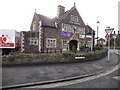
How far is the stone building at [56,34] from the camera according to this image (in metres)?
16.6

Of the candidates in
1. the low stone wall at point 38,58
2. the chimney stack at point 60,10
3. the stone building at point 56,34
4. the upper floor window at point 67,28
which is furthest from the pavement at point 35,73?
the chimney stack at point 60,10

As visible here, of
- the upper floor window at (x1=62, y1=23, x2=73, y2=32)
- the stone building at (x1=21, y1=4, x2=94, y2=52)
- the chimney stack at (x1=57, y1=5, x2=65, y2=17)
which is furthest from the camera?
the chimney stack at (x1=57, y1=5, x2=65, y2=17)

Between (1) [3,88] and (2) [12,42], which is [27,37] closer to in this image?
(2) [12,42]

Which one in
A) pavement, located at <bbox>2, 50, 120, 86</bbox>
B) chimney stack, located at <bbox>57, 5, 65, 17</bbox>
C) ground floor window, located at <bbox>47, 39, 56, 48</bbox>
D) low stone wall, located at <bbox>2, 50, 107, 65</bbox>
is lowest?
pavement, located at <bbox>2, 50, 120, 86</bbox>

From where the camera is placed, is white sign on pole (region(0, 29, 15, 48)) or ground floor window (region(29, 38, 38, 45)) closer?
white sign on pole (region(0, 29, 15, 48))

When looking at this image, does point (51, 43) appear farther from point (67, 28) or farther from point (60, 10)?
point (60, 10)

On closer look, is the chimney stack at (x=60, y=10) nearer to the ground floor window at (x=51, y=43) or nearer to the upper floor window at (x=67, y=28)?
the upper floor window at (x=67, y=28)

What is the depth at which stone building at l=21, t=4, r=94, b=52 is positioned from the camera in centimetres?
1663

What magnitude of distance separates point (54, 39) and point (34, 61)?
10.1 metres

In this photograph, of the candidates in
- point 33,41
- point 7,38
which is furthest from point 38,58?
point 33,41

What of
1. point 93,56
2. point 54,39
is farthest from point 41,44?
point 93,56

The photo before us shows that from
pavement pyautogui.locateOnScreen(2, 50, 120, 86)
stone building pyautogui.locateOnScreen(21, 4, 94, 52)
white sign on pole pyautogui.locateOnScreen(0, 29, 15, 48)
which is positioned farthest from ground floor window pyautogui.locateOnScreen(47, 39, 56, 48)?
pavement pyautogui.locateOnScreen(2, 50, 120, 86)

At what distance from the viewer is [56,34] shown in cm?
1819

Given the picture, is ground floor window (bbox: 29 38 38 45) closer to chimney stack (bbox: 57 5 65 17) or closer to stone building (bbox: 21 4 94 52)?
stone building (bbox: 21 4 94 52)
